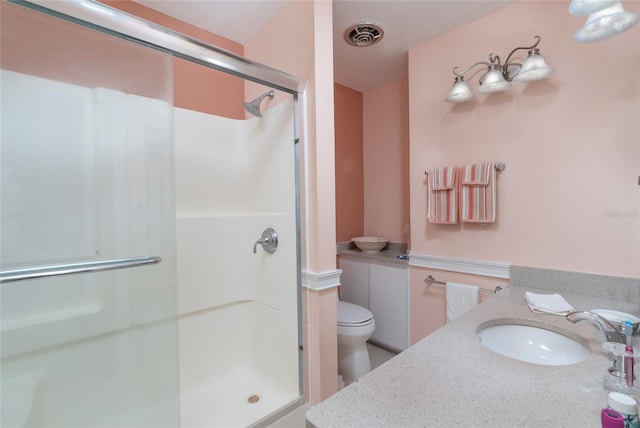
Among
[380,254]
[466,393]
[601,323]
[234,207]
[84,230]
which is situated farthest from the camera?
[380,254]

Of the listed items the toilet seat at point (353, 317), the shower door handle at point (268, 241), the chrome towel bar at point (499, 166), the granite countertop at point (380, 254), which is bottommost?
the toilet seat at point (353, 317)

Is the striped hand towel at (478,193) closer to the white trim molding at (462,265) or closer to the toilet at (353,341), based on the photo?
Result: the white trim molding at (462,265)

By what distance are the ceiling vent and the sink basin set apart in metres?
1.82

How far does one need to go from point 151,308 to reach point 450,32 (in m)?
2.46

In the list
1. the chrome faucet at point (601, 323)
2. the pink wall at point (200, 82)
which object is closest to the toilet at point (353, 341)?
the chrome faucet at point (601, 323)

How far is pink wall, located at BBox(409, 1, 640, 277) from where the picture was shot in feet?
4.29

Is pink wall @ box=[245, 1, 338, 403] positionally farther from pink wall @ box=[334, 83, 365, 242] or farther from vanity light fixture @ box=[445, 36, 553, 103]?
pink wall @ box=[334, 83, 365, 242]

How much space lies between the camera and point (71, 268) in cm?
125

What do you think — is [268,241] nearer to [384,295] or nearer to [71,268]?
[71,268]

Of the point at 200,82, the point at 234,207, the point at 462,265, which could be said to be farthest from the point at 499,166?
the point at 200,82

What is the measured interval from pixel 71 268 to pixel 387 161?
2.39m

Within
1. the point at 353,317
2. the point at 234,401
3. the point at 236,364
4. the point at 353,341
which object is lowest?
the point at 234,401

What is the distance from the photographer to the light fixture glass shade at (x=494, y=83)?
1549mm

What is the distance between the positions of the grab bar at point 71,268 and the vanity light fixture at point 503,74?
196 centimetres
